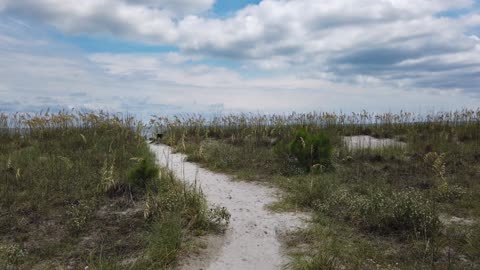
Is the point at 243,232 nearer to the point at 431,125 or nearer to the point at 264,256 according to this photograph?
the point at 264,256

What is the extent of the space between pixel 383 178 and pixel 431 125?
780 centimetres

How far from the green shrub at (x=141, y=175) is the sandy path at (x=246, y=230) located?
1.02 metres

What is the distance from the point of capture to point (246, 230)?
5180mm

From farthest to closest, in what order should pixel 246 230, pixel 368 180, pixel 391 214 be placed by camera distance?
pixel 368 180 → pixel 246 230 → pixel 391 214

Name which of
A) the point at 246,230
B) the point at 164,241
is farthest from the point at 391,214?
the point at 164,241

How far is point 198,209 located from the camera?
206 inches

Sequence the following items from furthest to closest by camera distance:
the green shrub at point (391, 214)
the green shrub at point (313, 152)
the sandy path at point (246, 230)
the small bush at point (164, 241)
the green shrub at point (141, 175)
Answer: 1. the green shrub at point (313, 152)
2. the green shrub at point (141, 175)
3. the green shrub at point (391, 214)
4. the sandy path at point (246, 230)
5. the small bush at point (164, 241)

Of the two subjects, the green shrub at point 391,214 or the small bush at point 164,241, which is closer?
the small bush at point 164,241

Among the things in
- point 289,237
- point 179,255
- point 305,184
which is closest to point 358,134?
point 305,184

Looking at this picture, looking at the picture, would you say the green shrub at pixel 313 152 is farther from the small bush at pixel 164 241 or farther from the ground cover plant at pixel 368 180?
the small bush at pixel 164 241

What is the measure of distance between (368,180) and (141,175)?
4.11 m

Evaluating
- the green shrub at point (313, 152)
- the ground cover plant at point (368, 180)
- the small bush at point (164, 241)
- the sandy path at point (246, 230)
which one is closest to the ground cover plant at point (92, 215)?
the small bush at point (164, 241)

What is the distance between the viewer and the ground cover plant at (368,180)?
427 centimetres

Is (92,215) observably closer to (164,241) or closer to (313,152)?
(164,241)
